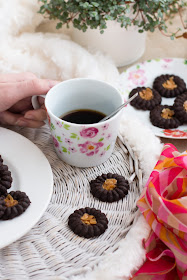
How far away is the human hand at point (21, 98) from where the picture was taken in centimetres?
82

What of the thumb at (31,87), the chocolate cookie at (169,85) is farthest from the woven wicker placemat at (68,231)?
the chocolate cookie at (169,85)

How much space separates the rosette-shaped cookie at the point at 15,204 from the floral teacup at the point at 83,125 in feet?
0.49

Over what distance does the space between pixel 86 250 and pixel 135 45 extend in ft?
2.58

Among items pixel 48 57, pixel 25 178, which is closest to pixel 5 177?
pixel 25 178

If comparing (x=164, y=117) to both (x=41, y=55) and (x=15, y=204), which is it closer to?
(x=41, y=55)

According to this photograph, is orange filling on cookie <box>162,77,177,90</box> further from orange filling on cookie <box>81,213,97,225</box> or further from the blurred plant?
orange filling on cookie <box>81,213,97,225</box>

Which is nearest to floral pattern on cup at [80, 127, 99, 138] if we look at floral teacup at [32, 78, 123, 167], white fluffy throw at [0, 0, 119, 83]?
floral teacup at [32, 78, 123, 167]

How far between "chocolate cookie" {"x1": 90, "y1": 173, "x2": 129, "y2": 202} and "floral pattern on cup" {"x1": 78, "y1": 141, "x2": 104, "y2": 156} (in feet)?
0.17

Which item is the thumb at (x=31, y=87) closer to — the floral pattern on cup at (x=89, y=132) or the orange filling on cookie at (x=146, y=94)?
the floral pattern on cup at (x=89, y=132)

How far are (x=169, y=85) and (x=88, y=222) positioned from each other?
0.60m

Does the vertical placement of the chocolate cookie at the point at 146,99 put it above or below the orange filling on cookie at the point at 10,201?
above

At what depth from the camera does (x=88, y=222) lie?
694mm

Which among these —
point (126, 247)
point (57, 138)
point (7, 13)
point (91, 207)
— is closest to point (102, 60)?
point (7, 13)

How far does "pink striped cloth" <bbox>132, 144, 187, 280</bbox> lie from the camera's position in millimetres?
653
